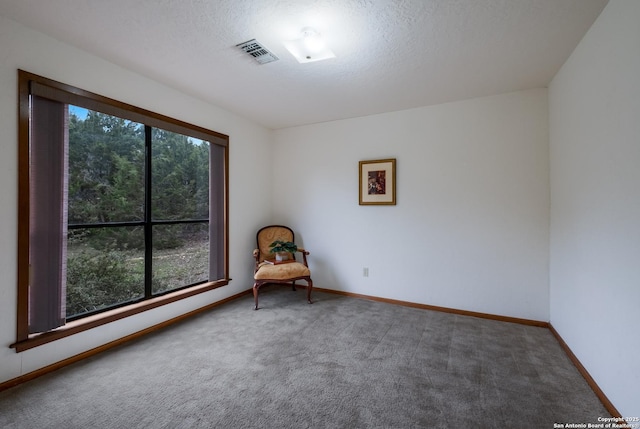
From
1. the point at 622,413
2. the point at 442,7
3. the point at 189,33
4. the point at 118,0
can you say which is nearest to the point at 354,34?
the point at 442,7

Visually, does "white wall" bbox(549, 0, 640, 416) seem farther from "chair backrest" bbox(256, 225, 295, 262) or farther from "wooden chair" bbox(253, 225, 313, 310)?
"chair backrest" bbox(256, 225, 295, 262)

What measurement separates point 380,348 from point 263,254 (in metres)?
2.27

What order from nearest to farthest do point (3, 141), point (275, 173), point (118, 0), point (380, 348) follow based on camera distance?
point (118, 0) → point (3, 141) → point (380, 348) → point (275, 173)

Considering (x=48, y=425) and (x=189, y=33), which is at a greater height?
(x=189, y=33)

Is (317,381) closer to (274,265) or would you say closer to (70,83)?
(274,265)

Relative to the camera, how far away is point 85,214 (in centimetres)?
243

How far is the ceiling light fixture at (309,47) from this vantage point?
205 cm

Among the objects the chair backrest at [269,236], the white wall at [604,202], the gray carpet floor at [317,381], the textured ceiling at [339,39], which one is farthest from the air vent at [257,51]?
the gray carpet floor at [317,381]

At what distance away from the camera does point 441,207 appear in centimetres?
342

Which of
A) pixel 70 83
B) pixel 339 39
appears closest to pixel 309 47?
pixel 339 39

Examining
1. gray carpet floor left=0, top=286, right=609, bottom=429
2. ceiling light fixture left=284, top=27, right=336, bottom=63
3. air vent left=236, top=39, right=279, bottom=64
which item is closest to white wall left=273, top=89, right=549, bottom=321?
gray carpet floor left=0, top=286, right=609, bottom=429

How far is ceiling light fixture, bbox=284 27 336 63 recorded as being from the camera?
80.6 inches

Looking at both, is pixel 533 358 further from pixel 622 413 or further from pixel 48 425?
pixel 48 425

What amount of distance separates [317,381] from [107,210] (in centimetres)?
246
